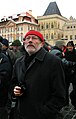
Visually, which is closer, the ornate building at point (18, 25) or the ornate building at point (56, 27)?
the ornate building at point (56, 27)

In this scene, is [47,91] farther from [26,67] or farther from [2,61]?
[2,61]

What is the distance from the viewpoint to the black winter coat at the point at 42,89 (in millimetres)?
2266

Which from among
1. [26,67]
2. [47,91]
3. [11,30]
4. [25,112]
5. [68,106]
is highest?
[11,30]

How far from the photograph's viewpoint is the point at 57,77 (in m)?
2.30

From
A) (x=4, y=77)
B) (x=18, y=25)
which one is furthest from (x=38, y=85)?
(x=18, y=25)

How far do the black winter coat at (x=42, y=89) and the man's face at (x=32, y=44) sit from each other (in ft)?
0.25

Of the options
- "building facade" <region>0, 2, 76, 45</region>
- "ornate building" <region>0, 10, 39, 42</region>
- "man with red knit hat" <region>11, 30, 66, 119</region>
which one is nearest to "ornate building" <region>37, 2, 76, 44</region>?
"building facade" <region>0, 2, 76, 45</region>

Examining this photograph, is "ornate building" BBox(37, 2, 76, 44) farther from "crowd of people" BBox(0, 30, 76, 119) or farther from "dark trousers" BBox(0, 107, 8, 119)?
"crowd of people" BBox(0, 30, 76, 119)

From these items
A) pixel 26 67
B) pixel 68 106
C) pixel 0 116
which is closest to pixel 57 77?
pixel 26 67

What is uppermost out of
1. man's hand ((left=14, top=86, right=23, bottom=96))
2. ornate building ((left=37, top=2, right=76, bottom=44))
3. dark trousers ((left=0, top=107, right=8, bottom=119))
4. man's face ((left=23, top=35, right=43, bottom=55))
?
ornate building ((left=37, top=2, right=76, bottom=44))

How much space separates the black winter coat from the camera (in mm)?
2266

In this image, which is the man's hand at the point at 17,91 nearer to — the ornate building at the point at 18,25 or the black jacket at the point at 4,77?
the black jacket at the point at 4,77

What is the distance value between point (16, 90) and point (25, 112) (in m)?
0.21

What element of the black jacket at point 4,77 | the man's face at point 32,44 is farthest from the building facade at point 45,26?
the man's face at point 32,44
